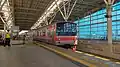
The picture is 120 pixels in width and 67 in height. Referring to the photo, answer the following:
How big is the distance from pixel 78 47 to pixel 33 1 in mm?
25562

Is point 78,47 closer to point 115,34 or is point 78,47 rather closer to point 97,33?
point 115,34

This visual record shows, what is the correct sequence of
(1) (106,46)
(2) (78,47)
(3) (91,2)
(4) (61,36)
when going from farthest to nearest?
1. (3) (91,2)
2. (2) (78,47)
3. (4) (61,36)
4. (1) (106,46)

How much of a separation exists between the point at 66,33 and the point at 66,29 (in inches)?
17.5

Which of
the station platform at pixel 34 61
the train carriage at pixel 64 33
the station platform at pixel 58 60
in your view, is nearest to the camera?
the station platform at pixel 58 60

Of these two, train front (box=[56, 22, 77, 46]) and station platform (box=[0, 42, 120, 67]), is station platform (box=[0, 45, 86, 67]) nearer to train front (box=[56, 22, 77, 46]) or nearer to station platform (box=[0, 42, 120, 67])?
station platform (box=[0, 42, 120, 67])

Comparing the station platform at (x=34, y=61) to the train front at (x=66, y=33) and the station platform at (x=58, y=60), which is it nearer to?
the station platform at (x=58, y=60)

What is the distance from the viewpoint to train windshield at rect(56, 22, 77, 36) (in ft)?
66.4

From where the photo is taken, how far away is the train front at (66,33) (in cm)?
2017

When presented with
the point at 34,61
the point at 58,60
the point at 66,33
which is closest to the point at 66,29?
the point at 66,33

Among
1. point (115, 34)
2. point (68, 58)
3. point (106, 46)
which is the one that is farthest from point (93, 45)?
point (115, 34)

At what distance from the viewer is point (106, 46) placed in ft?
43.4

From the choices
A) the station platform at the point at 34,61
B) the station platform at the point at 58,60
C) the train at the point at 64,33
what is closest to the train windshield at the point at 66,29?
the train at the point at 64,33

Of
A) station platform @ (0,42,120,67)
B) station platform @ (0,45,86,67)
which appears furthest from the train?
station platform @ (0,45,86,67)

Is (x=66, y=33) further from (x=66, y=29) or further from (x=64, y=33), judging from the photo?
(x=66, y=29)
